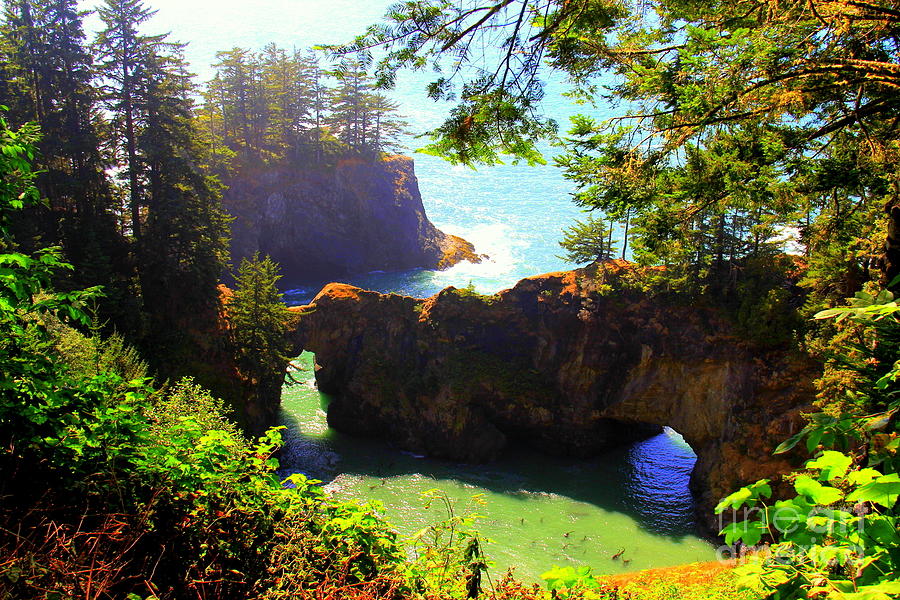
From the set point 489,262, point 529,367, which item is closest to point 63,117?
point 529,367

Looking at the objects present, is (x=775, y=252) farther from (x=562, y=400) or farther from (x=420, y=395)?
(x=420, y=395)

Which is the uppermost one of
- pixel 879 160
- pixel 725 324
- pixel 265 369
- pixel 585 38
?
pixel 585 38

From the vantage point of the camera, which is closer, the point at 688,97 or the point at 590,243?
the point at 688,97

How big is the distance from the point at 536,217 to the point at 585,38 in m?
52.5

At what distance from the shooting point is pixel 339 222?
169ft

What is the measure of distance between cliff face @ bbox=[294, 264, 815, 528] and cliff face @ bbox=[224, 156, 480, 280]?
23.8 metres

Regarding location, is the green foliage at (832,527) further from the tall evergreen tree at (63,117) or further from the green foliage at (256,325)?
the tall evergreen tree at (63,117)

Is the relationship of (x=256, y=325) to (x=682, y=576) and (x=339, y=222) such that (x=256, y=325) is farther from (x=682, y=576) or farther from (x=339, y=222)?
(x=339, y=222)

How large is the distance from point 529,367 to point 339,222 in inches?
1248

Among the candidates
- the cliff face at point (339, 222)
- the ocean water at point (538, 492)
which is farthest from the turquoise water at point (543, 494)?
the cliff face at point (339, 222)

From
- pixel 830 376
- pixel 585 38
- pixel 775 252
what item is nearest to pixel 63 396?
pixel 585 38

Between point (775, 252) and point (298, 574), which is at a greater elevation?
point (775, 252)

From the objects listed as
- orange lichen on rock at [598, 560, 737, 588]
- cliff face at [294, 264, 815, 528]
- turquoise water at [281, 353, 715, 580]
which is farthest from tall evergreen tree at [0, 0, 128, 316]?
orange lichen on rock at [598, 560, 737, 588]

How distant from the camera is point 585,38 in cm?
574
